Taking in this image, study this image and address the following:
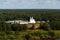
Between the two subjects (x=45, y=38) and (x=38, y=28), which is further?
(x=38, y=28)

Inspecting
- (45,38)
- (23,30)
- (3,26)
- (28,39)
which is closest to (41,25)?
(23,30)

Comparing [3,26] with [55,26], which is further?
[55,26]

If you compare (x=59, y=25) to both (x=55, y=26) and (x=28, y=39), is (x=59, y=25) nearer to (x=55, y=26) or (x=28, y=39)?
(x=55, y=26)

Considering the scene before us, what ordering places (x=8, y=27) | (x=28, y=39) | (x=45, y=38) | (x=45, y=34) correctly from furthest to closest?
(x=8, y=27)
(x=45, y=34)
(x=45, y=38)
(x=28, y=39)

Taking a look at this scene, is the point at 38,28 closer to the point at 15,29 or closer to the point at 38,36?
the point at 15,29

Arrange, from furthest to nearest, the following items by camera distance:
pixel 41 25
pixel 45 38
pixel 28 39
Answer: pixel 41 25
pixel 45 38
pixel 28 39

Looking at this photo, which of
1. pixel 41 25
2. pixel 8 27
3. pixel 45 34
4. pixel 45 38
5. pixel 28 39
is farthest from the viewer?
pixel 41 25

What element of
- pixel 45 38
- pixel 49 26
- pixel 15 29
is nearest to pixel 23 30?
pixel 15 29

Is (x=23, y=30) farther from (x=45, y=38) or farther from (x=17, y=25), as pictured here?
(x=45, y=38)
